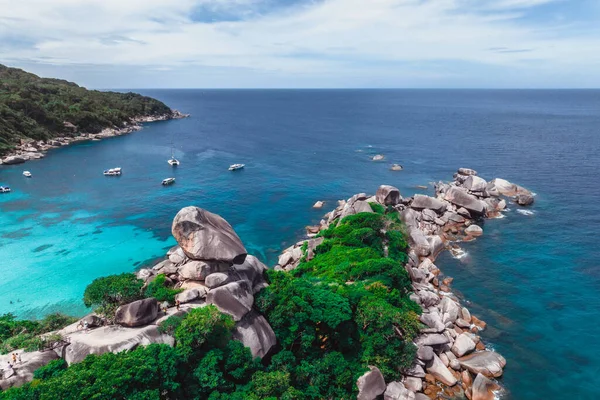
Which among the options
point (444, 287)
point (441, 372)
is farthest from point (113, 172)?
point (441, 372)

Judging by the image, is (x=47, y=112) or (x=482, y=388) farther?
(x=47, y=112)

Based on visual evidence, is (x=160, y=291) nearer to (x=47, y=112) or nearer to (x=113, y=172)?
(x=113, y=172)

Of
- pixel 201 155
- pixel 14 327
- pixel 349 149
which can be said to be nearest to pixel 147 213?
pixel 14 327

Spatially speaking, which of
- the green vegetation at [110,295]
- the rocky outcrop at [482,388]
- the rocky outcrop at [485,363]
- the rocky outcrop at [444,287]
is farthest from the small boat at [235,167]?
the rocky outcrop at [482,388]

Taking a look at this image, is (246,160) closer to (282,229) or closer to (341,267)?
(282,229)

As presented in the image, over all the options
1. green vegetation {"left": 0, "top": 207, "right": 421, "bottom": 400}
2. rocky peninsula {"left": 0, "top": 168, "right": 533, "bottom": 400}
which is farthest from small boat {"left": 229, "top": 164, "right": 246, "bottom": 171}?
green vegetation {"left": 0, "top": 207, "right": 421, "bottom": 400}

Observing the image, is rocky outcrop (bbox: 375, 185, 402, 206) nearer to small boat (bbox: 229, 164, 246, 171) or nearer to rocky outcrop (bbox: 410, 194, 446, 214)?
rocky outcrop (bbox: 410, 194, 446, 214)

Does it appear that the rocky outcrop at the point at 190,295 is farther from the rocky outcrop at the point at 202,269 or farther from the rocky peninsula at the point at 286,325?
the rocky outcrop at the point at 202,269
